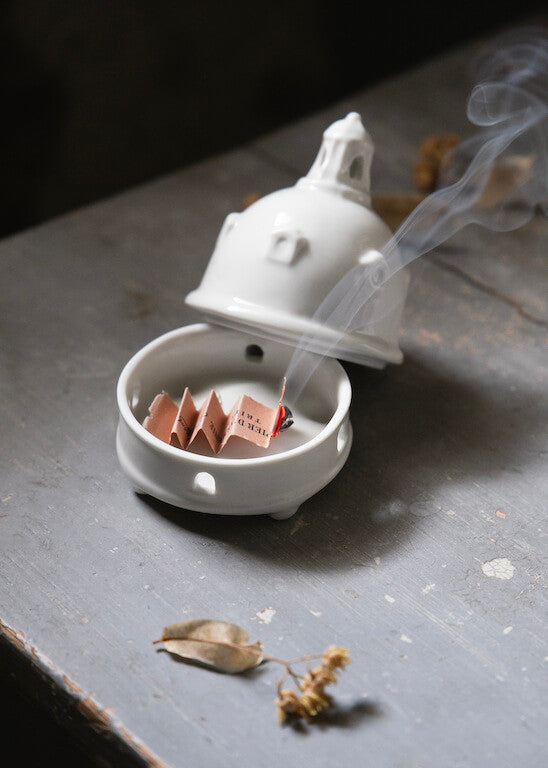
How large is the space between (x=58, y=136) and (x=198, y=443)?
3.99 ft

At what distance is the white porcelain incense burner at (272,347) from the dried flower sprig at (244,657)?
0.38 ft

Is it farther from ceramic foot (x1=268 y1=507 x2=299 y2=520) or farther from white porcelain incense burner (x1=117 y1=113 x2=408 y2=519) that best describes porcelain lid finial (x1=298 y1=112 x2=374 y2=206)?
ceramic foot (x1=268 y1=507 x2=299 y2=520)

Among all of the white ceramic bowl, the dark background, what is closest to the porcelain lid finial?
the white ceramic bowl

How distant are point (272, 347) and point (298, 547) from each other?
232 mm

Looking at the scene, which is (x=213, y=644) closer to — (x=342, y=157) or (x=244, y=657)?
(x=244, y=657)

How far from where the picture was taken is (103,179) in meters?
1.96

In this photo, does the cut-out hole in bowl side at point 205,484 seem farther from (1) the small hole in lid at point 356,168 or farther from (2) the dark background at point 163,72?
(2) the dark background at point 163,72

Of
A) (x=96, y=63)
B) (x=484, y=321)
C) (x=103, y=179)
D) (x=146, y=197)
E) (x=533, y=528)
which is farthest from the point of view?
(x=103, y=179)

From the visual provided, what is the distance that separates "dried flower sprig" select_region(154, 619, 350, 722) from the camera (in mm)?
648

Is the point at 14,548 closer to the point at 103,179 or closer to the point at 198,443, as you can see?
the point at 198,443

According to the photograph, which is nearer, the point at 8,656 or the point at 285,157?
the point at 8,656

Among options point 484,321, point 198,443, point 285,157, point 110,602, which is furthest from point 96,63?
point 110,602

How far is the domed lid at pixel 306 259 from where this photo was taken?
2.78ft

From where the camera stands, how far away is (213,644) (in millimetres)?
689
